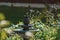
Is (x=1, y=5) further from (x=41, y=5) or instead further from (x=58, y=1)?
(x=58, y=1)

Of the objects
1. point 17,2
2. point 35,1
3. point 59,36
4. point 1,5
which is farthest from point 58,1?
point 59,36

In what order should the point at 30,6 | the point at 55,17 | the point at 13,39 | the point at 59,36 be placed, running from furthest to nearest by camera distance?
the point at 30,6 → the point at 55,17 → the point at 13,39 → the point at 59,36

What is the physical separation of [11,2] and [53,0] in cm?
226

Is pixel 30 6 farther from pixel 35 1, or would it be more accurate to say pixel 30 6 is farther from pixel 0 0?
pixel 0 0

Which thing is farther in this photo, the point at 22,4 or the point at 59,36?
the point at 22,4

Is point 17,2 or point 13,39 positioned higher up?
point 17,2

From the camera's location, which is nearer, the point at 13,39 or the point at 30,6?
the point at 13,39

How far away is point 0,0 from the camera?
1247 cm

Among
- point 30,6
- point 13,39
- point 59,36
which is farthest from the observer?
point 30,6

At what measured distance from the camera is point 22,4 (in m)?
12.3

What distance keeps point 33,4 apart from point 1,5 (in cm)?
173

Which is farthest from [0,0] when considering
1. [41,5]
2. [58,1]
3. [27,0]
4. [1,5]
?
[58,1]

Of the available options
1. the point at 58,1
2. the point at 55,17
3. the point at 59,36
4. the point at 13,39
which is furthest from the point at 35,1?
the point at 59,36

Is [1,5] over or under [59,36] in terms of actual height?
over
